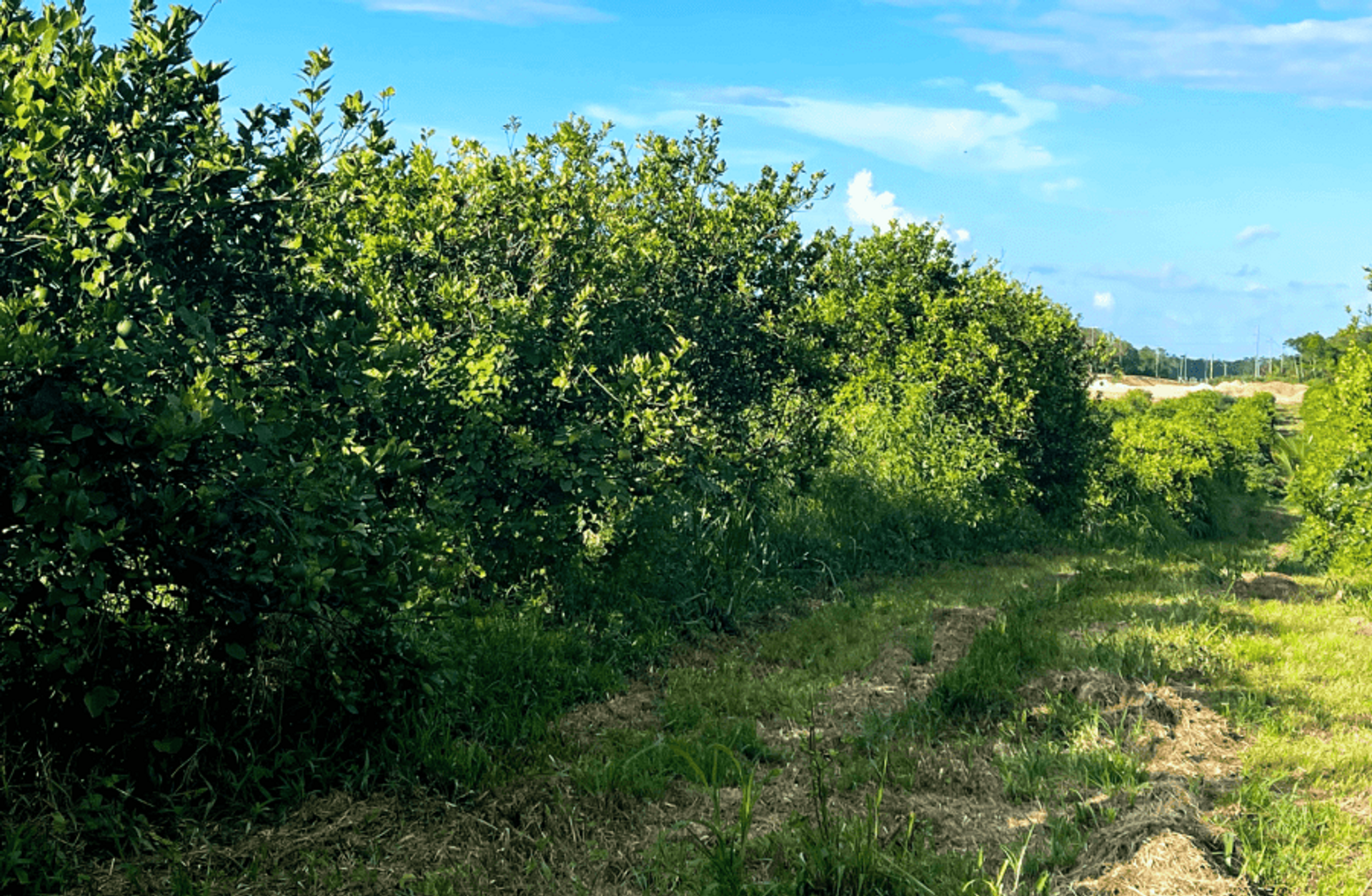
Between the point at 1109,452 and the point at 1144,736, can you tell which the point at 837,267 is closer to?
the point at 1109,452

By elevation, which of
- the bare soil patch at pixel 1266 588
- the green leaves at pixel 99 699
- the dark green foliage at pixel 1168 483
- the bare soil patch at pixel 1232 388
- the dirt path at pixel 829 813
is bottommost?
the dirt path at pixel 829 813

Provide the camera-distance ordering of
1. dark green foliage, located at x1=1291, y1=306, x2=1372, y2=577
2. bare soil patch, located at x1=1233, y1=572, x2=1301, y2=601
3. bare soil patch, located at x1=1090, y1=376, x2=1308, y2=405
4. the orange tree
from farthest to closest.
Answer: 1. bare soil patch, located at x1=1090, y1=376, x2=1308, y2=405
2. dark green foliage, located at x1=1291, y1=306, x2=1372, y2=577
3. bare soil patch, located at x1=1233, y1=572, x2=1301, y2=601
4. the orange tree

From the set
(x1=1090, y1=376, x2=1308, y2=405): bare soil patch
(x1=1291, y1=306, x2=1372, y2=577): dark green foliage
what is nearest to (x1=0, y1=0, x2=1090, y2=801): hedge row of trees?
(x1=1291, y1=306, x2=1372, y2=577): dark green foliage

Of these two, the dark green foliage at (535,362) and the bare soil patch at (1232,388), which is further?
the bare soil patch at (1232,388)

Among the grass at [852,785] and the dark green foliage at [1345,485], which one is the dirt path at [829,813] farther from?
the dark green foliage at [1345,485]

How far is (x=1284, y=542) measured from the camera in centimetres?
2161

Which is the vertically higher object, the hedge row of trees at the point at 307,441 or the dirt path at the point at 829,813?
the hedge row of trees at the point at 307,441

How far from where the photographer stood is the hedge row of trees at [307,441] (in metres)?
4.44

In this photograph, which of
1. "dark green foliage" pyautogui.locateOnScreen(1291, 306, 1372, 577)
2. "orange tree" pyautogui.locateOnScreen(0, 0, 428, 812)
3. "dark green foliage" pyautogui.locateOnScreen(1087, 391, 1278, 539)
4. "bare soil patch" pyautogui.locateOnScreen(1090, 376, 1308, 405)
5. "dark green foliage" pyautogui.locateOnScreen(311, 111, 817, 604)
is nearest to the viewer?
"orange tree" pyautogui.locateOnScreen(0, 0, 428, 812)

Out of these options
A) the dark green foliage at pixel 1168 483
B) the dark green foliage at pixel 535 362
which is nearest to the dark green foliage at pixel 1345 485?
the dark green foliage at pixel 1168 483

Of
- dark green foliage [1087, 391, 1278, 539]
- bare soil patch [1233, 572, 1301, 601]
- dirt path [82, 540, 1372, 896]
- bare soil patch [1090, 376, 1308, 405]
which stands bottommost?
dirt path [82, 540, 1372, 896]

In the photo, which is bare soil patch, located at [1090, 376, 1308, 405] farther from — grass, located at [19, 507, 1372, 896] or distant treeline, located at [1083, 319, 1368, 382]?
grass, located at [19, 507, 1372, 896]

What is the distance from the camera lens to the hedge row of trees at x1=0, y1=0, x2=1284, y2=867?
444cm

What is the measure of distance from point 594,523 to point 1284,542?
18.9 m
